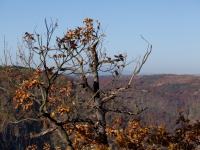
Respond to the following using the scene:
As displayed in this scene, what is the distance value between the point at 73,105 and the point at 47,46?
1963mm

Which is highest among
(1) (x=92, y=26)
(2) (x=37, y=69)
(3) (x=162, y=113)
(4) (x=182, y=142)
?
(1) (x=92, y=26)

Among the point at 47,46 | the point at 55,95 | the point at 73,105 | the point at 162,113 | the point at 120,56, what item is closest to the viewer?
the point at 47,46

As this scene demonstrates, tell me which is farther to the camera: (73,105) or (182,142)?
(182,142)

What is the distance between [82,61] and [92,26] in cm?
106

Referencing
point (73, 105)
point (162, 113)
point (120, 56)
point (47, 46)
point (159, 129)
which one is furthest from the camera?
point (162, 113)

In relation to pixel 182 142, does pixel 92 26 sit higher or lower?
higher

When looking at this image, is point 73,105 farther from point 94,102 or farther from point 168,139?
point 168,139

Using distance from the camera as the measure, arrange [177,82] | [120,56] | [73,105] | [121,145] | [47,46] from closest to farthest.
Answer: [47,46] → [121,145] → [73,105] → [120,56] → [177,82]

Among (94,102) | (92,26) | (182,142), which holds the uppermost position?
(92,26)

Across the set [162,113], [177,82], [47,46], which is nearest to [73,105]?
[47,46]

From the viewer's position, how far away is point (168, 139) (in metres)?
8.38

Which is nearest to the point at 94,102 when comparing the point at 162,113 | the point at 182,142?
the point at 182,142

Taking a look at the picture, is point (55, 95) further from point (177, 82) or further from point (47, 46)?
point (177, 82)

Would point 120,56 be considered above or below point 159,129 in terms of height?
above
